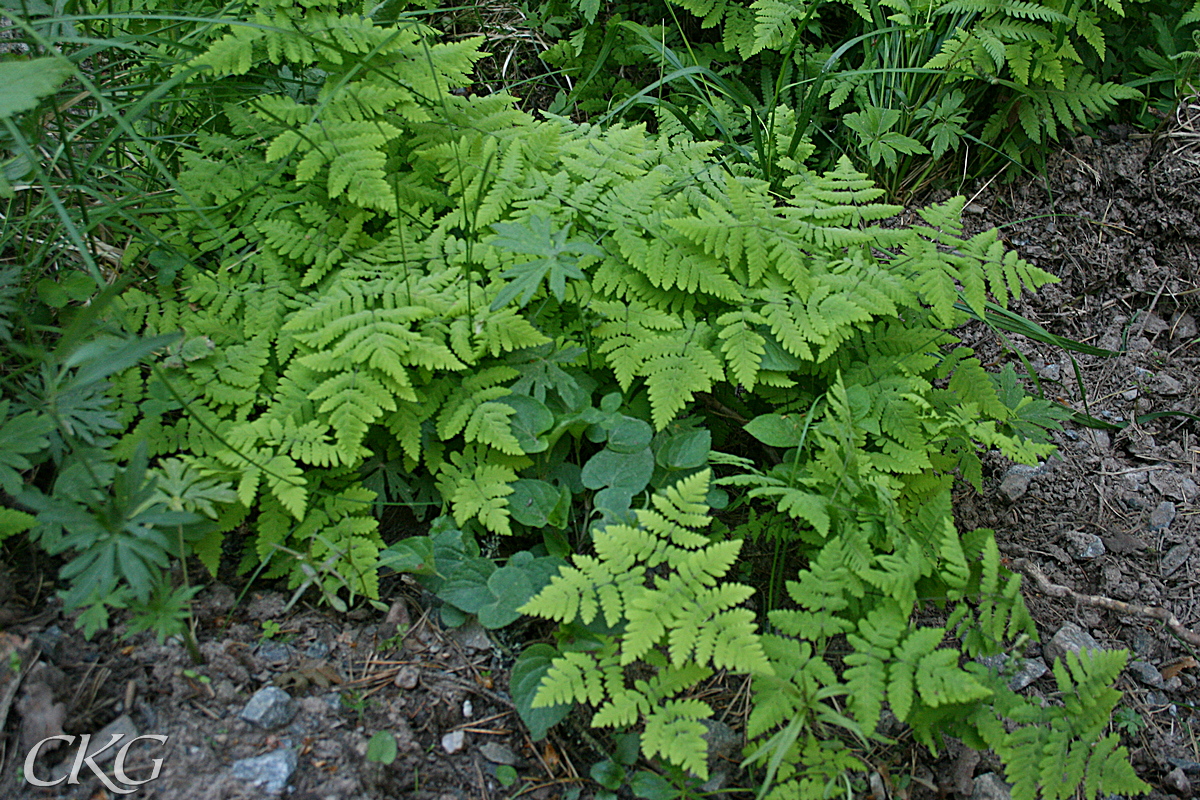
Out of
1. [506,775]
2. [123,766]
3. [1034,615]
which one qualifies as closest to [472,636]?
[506,775]

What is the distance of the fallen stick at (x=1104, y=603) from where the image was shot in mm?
2396

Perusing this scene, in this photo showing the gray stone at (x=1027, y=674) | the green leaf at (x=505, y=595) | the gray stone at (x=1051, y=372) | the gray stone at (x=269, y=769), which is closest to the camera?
the gray stone at (x=269, y=769)

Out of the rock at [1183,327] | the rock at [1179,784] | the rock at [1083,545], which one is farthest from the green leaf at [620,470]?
the rock at [1183,327]

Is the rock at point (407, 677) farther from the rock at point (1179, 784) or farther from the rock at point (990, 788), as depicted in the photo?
the rock at point (1179, 784)

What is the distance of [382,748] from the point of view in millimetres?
1909

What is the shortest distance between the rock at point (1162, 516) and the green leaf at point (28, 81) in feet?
11.8

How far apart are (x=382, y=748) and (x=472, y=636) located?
406mm

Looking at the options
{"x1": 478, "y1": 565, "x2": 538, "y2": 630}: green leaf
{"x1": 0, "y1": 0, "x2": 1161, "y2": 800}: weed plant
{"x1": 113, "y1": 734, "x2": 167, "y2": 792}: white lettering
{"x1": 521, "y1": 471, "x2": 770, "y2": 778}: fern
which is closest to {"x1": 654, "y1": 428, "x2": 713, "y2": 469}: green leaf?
{"x1": 0, "y1": 0, "x2": 1161, "y2": 800}: weed plant

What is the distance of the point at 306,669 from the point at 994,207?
11.2 feet

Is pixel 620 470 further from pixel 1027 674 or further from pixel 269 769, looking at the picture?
pixel 1027 674

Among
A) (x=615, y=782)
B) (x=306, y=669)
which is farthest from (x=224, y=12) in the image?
Result: (x=615, y=782)

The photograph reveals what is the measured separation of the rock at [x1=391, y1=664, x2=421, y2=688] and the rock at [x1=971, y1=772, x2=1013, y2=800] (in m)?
1.54

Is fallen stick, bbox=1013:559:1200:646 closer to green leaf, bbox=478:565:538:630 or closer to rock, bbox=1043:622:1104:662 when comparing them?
rock, bbox=1043:622:1104:662

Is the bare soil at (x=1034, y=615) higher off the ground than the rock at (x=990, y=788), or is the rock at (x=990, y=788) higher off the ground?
the bare soil at (x=1034, y=615)
